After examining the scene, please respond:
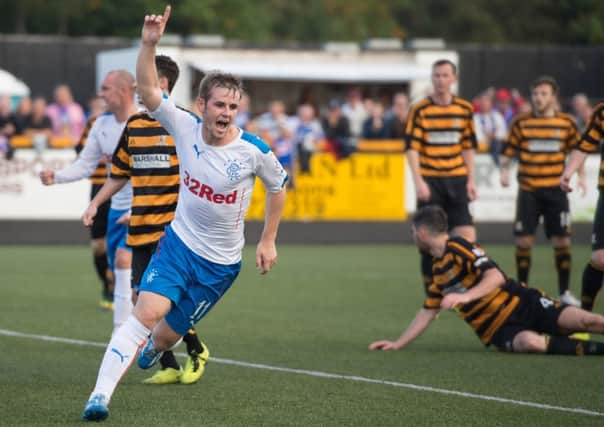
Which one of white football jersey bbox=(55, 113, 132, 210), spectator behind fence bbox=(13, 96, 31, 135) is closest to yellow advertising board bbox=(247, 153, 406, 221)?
spectator behind fence bbox=(13, 96, 31, 135)

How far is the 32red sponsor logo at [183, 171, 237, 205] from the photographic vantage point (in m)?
7.00

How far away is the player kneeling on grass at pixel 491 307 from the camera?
9078 mm

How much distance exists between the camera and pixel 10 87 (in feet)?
88.3

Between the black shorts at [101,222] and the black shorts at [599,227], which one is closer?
the black shorts at [599,227]

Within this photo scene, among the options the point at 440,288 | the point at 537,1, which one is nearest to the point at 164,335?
the point at 440,288

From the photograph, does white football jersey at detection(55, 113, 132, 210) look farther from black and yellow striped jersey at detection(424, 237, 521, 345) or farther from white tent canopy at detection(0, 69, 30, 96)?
white tent canopy at detection(0, 69, 30, 96)

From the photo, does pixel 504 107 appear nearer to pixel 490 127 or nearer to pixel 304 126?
pixel 490 127

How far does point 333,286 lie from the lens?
1452 cm

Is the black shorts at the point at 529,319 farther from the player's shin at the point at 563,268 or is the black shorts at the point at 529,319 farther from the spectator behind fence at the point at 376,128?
the spectator behind fence at the point at 376,128

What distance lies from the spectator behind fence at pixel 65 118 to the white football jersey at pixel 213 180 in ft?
48.8

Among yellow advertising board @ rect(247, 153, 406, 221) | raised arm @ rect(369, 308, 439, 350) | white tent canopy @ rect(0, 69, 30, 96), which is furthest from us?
white tent canopy @ rect(0, 69, 30, 96)

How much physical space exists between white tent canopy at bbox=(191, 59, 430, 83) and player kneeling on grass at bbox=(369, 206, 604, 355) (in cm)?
1935

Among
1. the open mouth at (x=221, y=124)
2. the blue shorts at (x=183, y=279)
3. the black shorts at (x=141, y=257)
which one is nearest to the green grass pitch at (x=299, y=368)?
the blue shorts at (x=183, y=279)

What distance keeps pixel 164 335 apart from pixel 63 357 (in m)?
1.85
